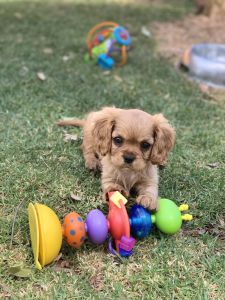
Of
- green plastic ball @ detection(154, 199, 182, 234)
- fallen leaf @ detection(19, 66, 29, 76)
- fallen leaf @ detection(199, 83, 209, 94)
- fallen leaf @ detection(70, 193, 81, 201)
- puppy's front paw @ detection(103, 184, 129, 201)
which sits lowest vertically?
fallen leaf @ detection(199, 83, 209, 94)

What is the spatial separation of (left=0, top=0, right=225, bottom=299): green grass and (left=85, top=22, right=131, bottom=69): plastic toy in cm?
19

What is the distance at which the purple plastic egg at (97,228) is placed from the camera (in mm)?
3059

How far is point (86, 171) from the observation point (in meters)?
4.14

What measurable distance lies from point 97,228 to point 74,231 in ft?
0.56

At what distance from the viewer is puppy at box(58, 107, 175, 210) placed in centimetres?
344

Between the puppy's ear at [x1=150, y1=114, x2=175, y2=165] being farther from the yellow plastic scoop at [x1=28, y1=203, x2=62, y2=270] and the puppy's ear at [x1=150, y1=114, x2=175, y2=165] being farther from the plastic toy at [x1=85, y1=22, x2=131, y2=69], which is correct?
the plastic toy at [x1=85, y1=22, x2=131, y2=69]

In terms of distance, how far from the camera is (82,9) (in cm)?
1035

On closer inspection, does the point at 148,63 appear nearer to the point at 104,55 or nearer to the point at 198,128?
the point at 104,55

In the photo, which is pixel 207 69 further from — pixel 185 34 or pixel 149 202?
pixel 149 202

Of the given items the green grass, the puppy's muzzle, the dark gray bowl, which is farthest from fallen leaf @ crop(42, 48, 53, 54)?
the puppy's muzzle

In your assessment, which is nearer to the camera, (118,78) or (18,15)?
(118,78)

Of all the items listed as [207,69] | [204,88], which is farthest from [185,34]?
[204,88]

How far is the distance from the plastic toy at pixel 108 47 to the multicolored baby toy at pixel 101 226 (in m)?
3.91

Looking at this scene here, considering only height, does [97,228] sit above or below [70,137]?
above
